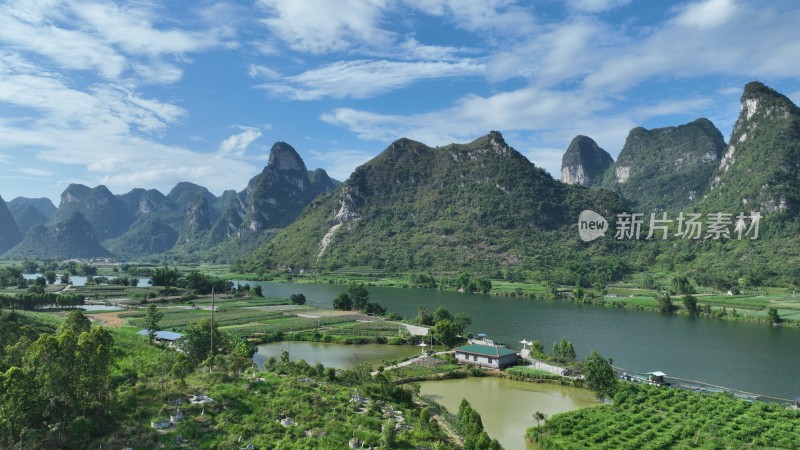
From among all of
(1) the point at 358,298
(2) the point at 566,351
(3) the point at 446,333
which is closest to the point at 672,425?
(2) the point at 566,351

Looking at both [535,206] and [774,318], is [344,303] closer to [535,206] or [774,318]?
[774,318]

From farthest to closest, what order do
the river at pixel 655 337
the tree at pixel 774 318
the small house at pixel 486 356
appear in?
the tree at pixel 774 318, the small house at pixel 486 356, the river at pixel 655 337

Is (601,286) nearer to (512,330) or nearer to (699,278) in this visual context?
(699,278)

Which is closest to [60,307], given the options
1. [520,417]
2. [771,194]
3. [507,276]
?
[520,417]

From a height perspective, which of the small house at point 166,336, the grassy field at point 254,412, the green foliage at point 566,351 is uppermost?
the green foliage at point 566,351

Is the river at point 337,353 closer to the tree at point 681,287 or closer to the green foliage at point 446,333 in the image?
the green foliage at point 446,333

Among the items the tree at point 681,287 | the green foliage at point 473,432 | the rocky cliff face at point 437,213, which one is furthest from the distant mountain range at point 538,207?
the green foliage at point 473,432

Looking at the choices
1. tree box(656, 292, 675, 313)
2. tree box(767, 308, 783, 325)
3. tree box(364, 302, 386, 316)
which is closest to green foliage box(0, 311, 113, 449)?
tree box(364, 302, 386, 316)

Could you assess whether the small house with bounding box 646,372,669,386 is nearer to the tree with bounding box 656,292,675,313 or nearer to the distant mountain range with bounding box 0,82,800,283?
the tree with bounding box 656,292,675,313
